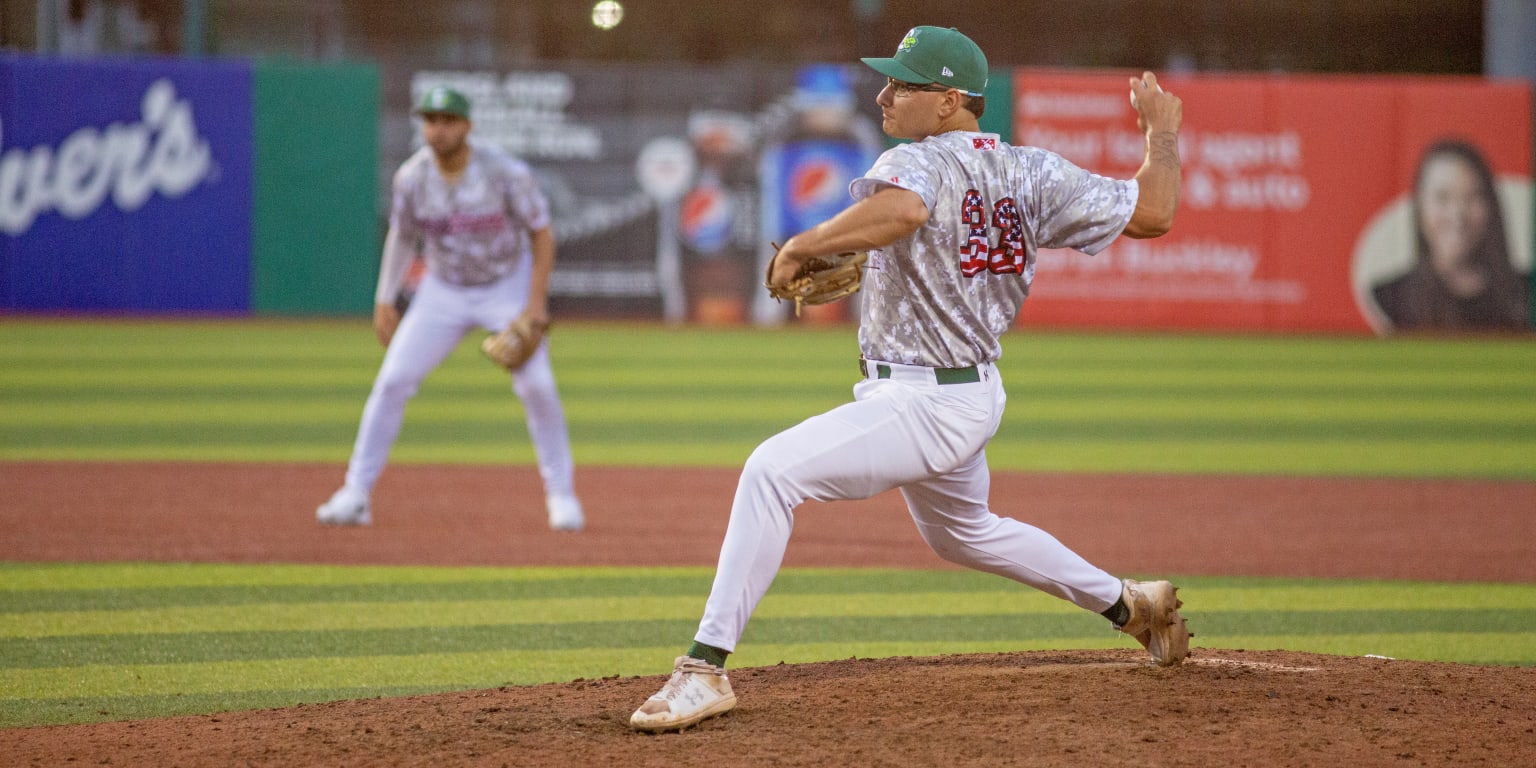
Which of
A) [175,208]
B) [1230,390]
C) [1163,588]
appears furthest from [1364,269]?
[1163,588]

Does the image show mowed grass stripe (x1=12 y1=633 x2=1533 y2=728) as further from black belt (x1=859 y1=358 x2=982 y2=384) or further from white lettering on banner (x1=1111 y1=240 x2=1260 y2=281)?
white lettering on banner (x1=1111 y1=240 x2=1260 y2=281)

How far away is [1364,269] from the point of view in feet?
72.1

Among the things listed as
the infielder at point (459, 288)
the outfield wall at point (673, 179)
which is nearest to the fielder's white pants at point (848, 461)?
the infielder at point (459, 288)

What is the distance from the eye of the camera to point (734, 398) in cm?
1512

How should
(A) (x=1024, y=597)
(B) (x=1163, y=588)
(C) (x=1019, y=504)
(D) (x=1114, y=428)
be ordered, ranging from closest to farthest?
(B) (x=1163, y=588) < (A) (x=1024, y=597) < (C) (x=1019, y=504) < (D) (x=1114, y=428)

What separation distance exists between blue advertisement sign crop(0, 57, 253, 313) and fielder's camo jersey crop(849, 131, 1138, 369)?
1813cm

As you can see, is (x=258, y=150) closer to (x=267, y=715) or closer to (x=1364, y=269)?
(x=1364, y=269)

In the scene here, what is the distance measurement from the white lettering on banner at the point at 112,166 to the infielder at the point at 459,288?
13.5 meters

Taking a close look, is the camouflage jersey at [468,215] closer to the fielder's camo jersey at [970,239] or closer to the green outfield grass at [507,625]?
the green outfield grass at [507,625]

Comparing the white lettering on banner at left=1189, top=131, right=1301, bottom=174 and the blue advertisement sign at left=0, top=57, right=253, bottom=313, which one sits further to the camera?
the white lettering on banner at left=1189, top=131, right=1301, bottom=174

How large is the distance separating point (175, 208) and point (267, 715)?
1756 centimetres

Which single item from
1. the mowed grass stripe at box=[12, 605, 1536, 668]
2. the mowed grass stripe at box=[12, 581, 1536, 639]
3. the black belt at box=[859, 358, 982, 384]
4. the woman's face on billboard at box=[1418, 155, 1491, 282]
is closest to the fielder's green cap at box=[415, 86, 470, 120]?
the mowed grass stripe at box=[12, 581, 1536, 639]

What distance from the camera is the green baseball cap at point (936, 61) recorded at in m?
4.45

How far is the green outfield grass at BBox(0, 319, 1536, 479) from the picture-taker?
1201cm
